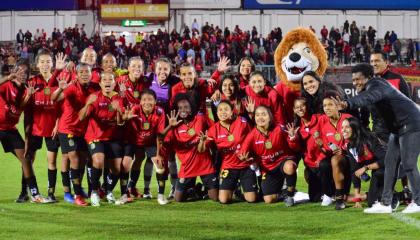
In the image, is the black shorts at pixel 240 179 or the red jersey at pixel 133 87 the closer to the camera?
the black shorts at pixel 240 179

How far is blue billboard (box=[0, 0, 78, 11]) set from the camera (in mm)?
41531

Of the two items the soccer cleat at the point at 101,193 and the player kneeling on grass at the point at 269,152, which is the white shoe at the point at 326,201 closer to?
the player kneeling on grass at the point at 269,152

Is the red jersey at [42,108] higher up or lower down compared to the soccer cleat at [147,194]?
higher up

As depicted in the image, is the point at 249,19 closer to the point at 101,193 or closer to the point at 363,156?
the point at 101,193

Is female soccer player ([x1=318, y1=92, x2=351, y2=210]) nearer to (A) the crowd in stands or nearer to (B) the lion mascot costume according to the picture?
(B) the lion mascot costume

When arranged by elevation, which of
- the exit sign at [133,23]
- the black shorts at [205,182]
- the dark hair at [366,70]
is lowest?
the black shorts at [205,182]

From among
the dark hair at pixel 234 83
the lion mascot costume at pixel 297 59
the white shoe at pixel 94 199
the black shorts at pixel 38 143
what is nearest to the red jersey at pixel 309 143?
the lion mascot costume at pixel 297 59

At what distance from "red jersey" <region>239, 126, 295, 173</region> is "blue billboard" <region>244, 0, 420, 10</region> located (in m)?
32.7

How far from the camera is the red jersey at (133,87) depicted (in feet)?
35.0

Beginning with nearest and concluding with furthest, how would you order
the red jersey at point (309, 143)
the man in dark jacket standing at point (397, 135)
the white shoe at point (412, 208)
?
the man in dark jacket standing at point (397, 135) → the white shoe at point (412, 208) → the red jersey at point (309, 143)

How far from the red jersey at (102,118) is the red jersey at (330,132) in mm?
2454

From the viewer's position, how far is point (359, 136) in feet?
Answer: 31.3

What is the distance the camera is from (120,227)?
8.55 meters

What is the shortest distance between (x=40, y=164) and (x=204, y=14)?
28.6 m
